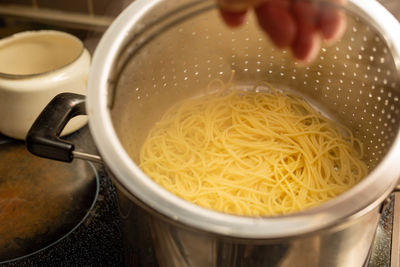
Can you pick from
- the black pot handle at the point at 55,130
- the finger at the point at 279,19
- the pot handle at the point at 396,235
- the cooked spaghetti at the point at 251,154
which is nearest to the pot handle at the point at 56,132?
the black pot handle at the point at 55,130

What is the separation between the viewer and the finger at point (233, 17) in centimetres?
56

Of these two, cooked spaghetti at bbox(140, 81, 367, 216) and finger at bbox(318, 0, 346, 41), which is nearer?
→ finger at bbox(318, 0, 346, 41)

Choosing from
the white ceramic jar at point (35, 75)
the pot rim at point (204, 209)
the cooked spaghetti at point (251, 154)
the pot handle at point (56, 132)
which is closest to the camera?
the pot rim at point (204, 209)

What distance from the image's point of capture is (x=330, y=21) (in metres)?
0.57

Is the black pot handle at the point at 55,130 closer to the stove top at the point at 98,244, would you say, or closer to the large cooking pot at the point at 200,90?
the large cooking pot at the point at 200,90

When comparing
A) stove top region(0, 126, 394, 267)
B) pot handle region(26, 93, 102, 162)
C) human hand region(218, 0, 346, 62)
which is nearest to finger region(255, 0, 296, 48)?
human hand region(218, 0, 346, 62)

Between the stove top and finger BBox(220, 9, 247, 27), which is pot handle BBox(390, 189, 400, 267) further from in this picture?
finger BBox(220, 9, 247, 27)

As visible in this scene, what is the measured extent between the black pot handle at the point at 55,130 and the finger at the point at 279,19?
13.2 inches

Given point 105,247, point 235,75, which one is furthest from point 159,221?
point 235,75

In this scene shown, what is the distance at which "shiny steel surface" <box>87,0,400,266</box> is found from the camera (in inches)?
20.7

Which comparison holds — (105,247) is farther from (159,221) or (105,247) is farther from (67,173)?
(159,221)

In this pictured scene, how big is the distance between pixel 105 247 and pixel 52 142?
301 mm

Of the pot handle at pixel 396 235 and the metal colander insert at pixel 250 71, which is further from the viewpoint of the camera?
the pot handle at pixel 396 235

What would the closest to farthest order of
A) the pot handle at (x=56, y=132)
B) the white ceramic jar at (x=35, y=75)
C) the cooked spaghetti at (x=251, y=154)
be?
the pot handle at (x=56, y=132), the cooked spaghetti at (x=251, y=154), the white ceramic jar at (x=35, y=75)
